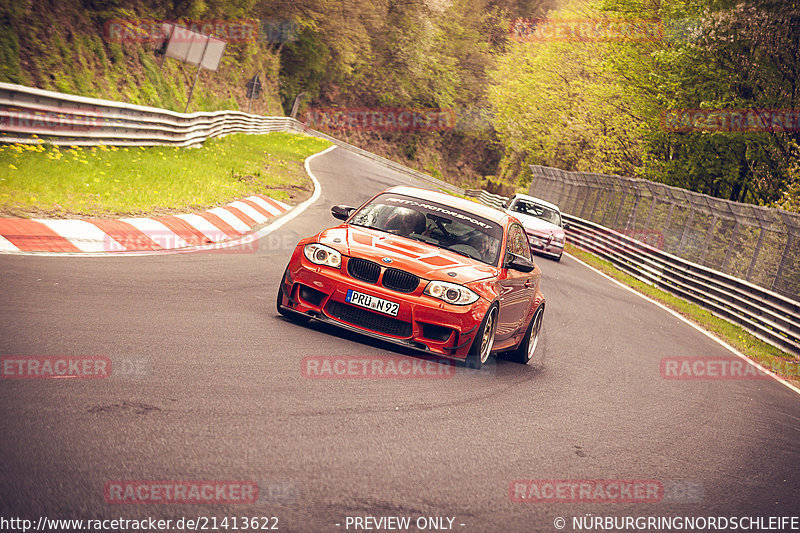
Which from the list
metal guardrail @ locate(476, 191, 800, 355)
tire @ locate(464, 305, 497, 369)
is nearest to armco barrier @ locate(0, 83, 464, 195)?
tire @ locate(464, 305, 497, 369)

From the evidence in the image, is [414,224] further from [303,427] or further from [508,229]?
[303,427]

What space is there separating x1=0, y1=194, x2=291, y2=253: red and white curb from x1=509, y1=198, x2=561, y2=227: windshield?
12.0 meters

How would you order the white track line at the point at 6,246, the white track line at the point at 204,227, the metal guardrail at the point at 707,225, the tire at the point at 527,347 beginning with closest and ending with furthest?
the white track line at the point at 6,246
the tire at the point at 527,347
the white track line at the point at 204,227
the metal guardrail at the point at 707,225

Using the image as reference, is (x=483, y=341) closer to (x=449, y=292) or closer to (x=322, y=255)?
(x=449, y=292)

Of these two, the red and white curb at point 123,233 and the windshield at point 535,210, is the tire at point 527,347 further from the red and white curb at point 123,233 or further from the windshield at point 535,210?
the windshield at point 535,210

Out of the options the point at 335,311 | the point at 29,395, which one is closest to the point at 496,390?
the point at 335,311

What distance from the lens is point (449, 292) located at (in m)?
7.54

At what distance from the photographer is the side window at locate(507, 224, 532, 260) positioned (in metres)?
9.14

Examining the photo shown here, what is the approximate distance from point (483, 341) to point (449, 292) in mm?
633

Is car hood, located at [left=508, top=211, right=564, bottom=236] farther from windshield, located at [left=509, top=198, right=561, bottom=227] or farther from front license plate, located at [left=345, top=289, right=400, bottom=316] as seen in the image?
front license plate, located at [left=345, top=289, right=400, bottom=316]

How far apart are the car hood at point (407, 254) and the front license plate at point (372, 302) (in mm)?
325

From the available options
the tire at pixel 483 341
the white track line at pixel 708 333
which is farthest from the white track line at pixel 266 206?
the tire at pixel 483 341

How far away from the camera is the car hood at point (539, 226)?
23922mm

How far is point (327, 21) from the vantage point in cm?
6212
